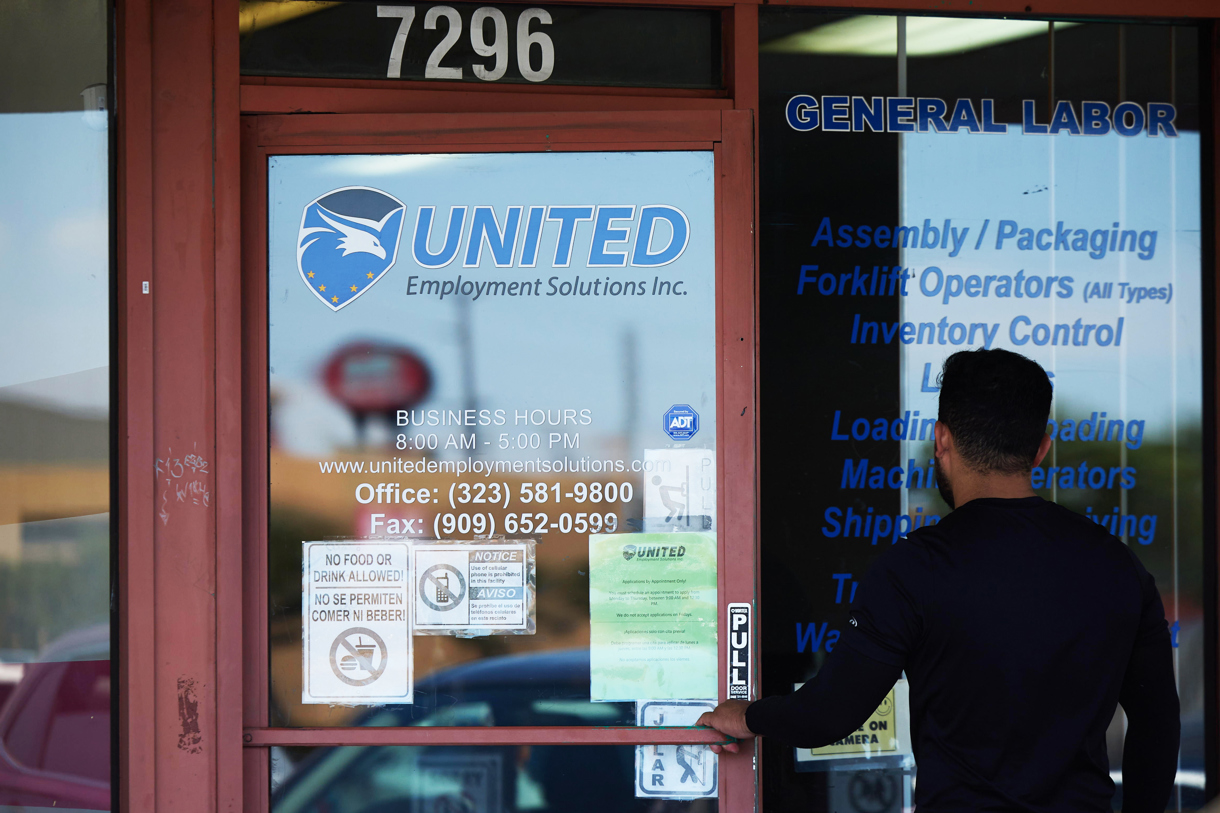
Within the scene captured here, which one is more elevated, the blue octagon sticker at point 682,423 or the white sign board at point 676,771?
the blue octagon sticker at point 682,423

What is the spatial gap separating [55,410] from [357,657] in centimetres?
106

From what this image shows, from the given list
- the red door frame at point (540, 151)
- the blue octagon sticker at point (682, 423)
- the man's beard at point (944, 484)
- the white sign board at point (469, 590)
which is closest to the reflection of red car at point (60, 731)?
the red door frame at point (540, 151)

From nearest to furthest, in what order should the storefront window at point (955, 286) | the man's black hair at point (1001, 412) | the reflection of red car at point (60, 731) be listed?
the man's black hair at point (1001, 412)
the reflection of red car at point (60, 731)
the storefront window at point (955, 286)

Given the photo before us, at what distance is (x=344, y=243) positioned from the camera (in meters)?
2.62

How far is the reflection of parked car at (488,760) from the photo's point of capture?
2604mm

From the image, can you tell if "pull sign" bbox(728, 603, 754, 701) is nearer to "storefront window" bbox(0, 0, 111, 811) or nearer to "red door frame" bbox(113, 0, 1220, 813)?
"red door frame" bbox(113, 0, 1220, 813)

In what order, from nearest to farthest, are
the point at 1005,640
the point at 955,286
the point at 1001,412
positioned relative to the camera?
the point at 1005,640 → the point at 1001,412 → the point at 955,286

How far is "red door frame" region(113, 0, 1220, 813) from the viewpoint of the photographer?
2.51 m

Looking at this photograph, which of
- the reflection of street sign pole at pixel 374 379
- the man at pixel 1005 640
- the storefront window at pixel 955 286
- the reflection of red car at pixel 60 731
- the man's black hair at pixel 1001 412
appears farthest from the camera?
the storefront window at pixel 955 286

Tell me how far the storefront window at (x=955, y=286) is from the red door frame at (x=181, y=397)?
37 cm

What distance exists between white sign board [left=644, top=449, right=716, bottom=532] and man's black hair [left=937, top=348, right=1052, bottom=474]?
94cm

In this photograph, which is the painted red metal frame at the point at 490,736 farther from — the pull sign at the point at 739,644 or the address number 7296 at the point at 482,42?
the address number 7296 at the point at 482,42

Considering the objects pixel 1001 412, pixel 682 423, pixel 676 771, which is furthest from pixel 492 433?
pixel 1001 412

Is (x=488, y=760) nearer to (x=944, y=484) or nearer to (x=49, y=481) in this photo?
(x=49, y=481)
